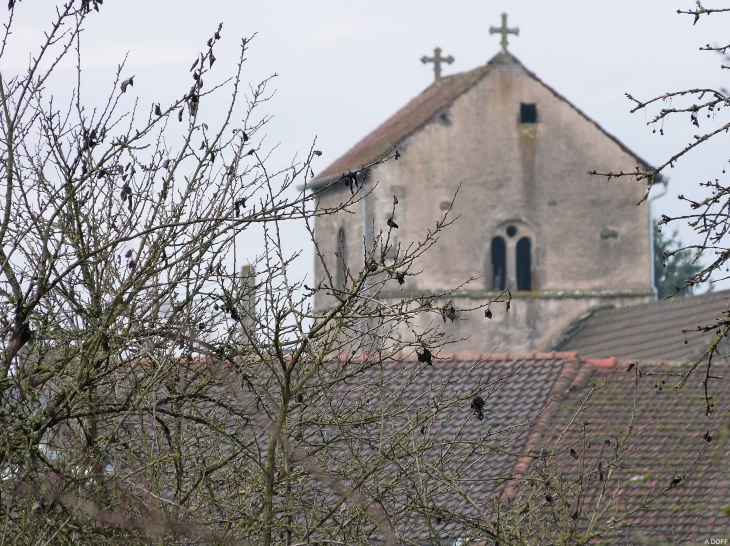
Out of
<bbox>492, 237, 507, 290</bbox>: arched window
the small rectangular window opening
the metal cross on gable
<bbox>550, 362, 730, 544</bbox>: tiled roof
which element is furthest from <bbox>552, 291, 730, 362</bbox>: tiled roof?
the metal cross on gable

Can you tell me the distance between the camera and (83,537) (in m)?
6.83

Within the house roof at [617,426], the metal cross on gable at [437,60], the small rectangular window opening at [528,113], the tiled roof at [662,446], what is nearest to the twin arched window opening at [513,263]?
the small rectangular window opening at [528,113]

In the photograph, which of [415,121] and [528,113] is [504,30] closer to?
[528,113]

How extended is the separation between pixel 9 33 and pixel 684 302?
20.5 m

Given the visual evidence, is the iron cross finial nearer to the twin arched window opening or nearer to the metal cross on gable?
the metal cross on gable

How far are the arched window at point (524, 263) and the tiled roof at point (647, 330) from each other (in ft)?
4.62

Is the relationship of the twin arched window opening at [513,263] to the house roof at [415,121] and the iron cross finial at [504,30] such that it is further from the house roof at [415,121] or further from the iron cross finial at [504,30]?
the iron cross finial at [504,30]

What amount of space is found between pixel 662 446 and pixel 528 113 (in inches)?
513

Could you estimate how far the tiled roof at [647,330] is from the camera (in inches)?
934

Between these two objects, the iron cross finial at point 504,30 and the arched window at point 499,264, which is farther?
the iron cross finial at point 504,30

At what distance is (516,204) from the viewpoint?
28.8 metres

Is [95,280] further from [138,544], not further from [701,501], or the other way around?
[701,501]

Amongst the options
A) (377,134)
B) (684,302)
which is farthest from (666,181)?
(377,134)

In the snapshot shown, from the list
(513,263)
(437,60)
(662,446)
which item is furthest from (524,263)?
(662,446)
